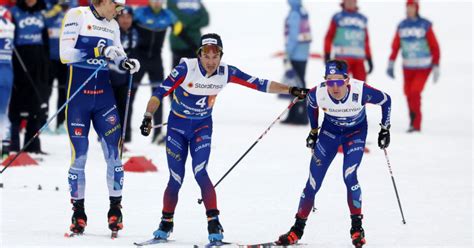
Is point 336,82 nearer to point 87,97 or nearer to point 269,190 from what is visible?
point 87,97

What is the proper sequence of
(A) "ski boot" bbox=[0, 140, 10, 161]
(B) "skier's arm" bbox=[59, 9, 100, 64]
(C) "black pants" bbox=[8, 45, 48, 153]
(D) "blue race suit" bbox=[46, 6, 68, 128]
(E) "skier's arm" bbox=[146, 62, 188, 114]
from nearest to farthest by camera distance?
1. (E) "skier's arm" bbox=[146, 62, 188, 114]
2. (B) "skier's arm" bbox=[59, 9, 100, 64]
3. (A) "ski boot" bbox=[0, 140, 10, 161]
4. (C) "black pants" bbox=[8, 45, 48, 153]
5. (D) "blue race suit" bbox=[46, 6, 68, 128]

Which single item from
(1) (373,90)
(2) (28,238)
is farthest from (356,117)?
(2) (28,238)

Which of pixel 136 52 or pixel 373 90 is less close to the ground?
pixel 373 90

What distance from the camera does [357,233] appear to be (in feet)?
33.2

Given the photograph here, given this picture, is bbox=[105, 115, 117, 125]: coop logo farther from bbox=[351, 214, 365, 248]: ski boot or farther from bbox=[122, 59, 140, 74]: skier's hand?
bbox=[351, 214, 365, 248]: ski boot

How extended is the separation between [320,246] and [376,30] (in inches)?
1197

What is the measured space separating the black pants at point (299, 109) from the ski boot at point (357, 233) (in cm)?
1101

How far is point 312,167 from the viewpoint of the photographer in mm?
10469

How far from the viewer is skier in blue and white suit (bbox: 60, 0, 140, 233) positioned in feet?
34.8

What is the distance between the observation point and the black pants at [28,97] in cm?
1625

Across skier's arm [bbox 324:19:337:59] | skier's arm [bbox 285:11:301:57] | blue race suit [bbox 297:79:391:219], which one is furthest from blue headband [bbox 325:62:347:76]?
skier's arm [bbox 285:11:301:57]

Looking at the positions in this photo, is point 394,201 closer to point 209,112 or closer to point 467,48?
point 209,112

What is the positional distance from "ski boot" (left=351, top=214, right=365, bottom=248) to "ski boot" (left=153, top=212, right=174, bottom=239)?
5.21ft

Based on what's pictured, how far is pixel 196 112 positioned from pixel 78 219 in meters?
1.49
